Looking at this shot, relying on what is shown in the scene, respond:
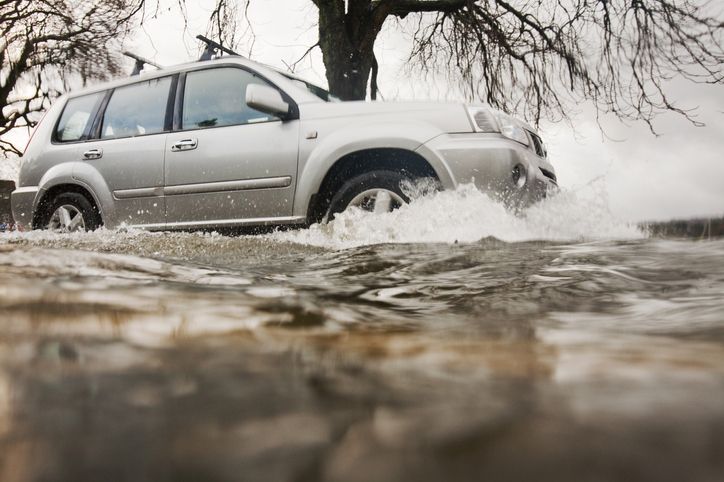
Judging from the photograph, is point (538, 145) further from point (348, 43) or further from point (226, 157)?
point (348, 43)

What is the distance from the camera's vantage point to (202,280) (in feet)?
5.26

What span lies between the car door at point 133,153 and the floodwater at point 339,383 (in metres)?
3.43

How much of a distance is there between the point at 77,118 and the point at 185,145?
1657 millimetres

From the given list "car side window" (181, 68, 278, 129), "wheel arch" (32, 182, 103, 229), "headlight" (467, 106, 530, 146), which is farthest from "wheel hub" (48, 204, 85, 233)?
"headlight" (467, 106, 530, 146)

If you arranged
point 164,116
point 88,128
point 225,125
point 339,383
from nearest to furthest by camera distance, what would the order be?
1. point 339,383
2. point 225,125
3. point 164,116
4. point 88,128

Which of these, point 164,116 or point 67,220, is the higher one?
point 164,116

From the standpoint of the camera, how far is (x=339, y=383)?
25.5 inches

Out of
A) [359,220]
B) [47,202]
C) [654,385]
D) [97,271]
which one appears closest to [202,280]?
[97,271]

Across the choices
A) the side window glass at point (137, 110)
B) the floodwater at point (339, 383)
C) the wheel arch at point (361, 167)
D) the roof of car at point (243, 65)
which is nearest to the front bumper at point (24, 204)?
the side window glass at point (137, 110)

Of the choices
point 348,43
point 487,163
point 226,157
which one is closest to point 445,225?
point 487,163

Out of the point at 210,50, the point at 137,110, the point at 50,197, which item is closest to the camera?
the point at 137,110

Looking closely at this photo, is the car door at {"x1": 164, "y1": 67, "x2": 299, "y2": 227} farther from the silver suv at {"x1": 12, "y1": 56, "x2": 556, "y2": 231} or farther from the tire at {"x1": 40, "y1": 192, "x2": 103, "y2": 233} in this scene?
the tire at {"x1": 40, "y1": 192, "x2": 103, "y2": 233}

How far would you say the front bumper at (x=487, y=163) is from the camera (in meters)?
3.73

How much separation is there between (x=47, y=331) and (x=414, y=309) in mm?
870
